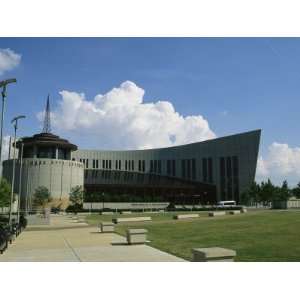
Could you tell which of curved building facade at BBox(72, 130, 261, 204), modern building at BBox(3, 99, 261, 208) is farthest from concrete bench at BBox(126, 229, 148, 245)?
curved building facade at BBox(72, 130, 261, 204)

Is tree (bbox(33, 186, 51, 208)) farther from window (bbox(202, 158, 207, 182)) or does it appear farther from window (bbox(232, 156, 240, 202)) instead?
window (bbox(232, 156, 240, 202))

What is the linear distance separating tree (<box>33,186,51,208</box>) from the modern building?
2698 mm

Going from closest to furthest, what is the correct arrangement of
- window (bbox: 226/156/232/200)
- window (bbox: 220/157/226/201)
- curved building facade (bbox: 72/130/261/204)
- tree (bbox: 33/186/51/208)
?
tree (bbox: 33/186/51/208) → curved building facade (bbox: 72/130/261/204) → window (bbox: 226/156/232/200) → window (bbox: 220/157/226/201)

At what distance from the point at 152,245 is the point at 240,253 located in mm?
4485

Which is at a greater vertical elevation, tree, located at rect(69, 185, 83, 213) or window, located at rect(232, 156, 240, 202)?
window, located at rect(232, 156, 240, 202)

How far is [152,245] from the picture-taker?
54.6ft

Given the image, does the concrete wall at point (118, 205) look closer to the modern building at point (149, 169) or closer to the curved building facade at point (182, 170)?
the modern building at point (149, 169)

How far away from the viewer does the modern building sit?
326ft

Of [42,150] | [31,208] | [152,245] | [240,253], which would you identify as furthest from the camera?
[42,150]

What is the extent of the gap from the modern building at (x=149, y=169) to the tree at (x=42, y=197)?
270 cm

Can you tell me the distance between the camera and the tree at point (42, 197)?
93250mm
